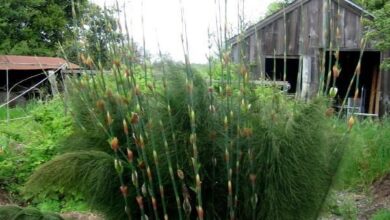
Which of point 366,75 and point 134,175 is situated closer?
point 134,175

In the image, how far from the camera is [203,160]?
167cm

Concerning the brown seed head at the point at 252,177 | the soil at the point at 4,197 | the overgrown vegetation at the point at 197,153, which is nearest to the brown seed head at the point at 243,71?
the overgrown vegetation at the point at 197,153

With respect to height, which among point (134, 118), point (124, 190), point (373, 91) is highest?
point (134, 118)

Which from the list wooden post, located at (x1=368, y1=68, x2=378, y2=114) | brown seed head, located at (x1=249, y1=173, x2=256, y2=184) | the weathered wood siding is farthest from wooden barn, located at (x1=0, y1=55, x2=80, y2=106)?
brown seed head, located at (x1=249, y1=173, x2=256, y2=184)

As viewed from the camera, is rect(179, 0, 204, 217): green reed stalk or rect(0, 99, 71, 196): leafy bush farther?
rect(0, 99, 71, 196): leafy bush

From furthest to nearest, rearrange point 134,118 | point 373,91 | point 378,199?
point 373,91
point 378,199
point 134,118

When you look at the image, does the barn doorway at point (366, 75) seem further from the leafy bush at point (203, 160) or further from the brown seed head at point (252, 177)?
the brown seed head at point (252, 177)

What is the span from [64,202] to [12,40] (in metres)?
17.5

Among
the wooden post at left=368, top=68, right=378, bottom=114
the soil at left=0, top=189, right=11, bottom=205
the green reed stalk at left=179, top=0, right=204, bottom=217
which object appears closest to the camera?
the green reed stalk at left=179, top=0, right=204, bottom=217

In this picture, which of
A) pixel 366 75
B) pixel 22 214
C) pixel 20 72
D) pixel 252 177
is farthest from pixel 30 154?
pixel 20 72

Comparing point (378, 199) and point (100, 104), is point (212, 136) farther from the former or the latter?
point (378, 199)

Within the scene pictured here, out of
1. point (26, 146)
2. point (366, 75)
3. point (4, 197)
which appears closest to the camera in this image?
point (4, 197)

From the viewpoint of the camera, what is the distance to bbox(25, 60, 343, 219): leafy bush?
1616mm

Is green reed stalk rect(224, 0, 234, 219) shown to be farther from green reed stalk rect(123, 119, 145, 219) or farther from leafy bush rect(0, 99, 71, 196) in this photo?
leafy bush rect(0, 99, 71, 196)
